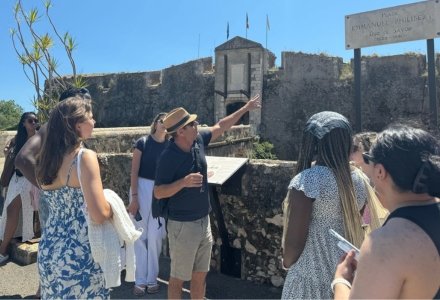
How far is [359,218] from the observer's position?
1.65 m

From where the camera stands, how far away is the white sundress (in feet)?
12.5

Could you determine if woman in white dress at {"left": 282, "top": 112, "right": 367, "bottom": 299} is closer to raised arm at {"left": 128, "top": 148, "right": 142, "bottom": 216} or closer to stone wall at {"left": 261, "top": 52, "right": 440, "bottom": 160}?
raised arm at {"left": 128, "top": 148, "right": 142, "bottom": 216}

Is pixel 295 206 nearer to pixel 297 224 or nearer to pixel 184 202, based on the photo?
pixel 297 224

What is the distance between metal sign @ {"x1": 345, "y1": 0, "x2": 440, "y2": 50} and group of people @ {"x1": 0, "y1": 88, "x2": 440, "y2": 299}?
3.28 m

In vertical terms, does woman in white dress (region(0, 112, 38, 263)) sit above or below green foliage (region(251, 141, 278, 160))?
below

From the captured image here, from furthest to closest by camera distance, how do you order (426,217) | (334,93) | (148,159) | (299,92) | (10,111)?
(10,111), (299,92), (334,93), (148,159), (426,217)

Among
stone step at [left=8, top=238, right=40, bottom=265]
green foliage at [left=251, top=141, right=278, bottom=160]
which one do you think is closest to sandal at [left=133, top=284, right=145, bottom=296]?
stone step at [left=8, top=238, right=40, bottom=265]

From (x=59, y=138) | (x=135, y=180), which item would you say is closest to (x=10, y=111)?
(x=135, y=180)

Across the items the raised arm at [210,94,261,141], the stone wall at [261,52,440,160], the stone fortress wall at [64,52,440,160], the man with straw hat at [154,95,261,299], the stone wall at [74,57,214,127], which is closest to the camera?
the man with straw hat at [154,95,261,299]

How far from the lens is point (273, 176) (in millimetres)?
3326

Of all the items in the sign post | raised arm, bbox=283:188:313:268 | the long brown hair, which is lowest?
raised arm, bbox=283:188:313:268

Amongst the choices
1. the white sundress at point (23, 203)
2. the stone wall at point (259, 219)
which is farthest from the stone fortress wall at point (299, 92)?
the white sundress at point (23, 203)

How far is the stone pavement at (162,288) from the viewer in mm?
3106

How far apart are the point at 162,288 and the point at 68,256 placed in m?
1.60
